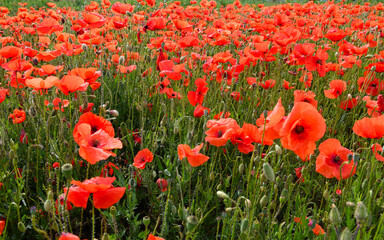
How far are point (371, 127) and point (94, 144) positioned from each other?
46.9 inches

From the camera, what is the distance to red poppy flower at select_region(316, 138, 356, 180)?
137cm

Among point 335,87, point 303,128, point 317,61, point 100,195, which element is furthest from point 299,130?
point 317,61

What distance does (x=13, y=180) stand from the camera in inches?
69.9

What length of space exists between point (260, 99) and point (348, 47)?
87cm

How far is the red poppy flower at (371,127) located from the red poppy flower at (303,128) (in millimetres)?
335

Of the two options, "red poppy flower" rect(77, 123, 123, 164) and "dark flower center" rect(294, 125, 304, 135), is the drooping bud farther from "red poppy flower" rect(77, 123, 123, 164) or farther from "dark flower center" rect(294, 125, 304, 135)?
"red poppy flower" rect(77, 123, 123, 164)

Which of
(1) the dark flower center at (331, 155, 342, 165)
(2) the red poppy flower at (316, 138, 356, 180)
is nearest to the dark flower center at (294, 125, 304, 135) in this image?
(2) the red poppy flower at (316, 138, 356, 180)

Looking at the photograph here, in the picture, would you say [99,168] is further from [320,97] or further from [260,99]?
[320,97]

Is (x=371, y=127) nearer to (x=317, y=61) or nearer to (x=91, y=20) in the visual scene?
(x=317, y=61)

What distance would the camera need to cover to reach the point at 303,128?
1.23m

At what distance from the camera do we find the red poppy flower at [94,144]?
110 centimetres

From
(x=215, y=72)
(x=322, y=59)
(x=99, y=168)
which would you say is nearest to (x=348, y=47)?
(x=322, y=59)

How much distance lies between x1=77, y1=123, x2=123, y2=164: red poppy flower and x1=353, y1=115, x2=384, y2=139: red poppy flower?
1.06 meters

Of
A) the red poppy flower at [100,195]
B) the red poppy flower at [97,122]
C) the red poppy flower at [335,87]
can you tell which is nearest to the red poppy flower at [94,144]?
the red poppy flower at [100,195]
